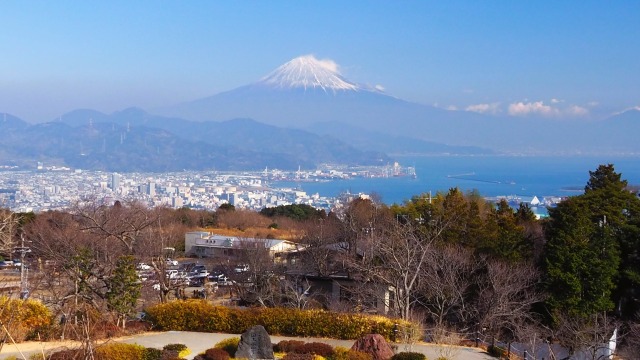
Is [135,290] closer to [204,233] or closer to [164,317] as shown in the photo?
[164,317]

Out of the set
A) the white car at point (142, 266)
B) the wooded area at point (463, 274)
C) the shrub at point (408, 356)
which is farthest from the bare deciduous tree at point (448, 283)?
the white car at point (142, 266)

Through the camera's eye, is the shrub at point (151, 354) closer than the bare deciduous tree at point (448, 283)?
Yes

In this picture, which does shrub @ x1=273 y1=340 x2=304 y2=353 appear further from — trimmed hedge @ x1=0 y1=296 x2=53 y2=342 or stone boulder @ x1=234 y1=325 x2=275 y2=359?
trimmed hedge @ x1=0 y1=296 x2=53 y2=342

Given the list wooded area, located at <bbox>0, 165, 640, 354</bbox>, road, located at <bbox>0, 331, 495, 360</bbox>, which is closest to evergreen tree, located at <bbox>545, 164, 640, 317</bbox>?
wooded area, located at <bbox>0, 165, 640, 354</bbox>

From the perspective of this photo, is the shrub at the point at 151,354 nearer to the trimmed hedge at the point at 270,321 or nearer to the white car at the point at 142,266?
the trimmed hedge at the point at 270,321

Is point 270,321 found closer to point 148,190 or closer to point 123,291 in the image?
point 123,291

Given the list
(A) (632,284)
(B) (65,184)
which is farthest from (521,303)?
(B) (65,184)
